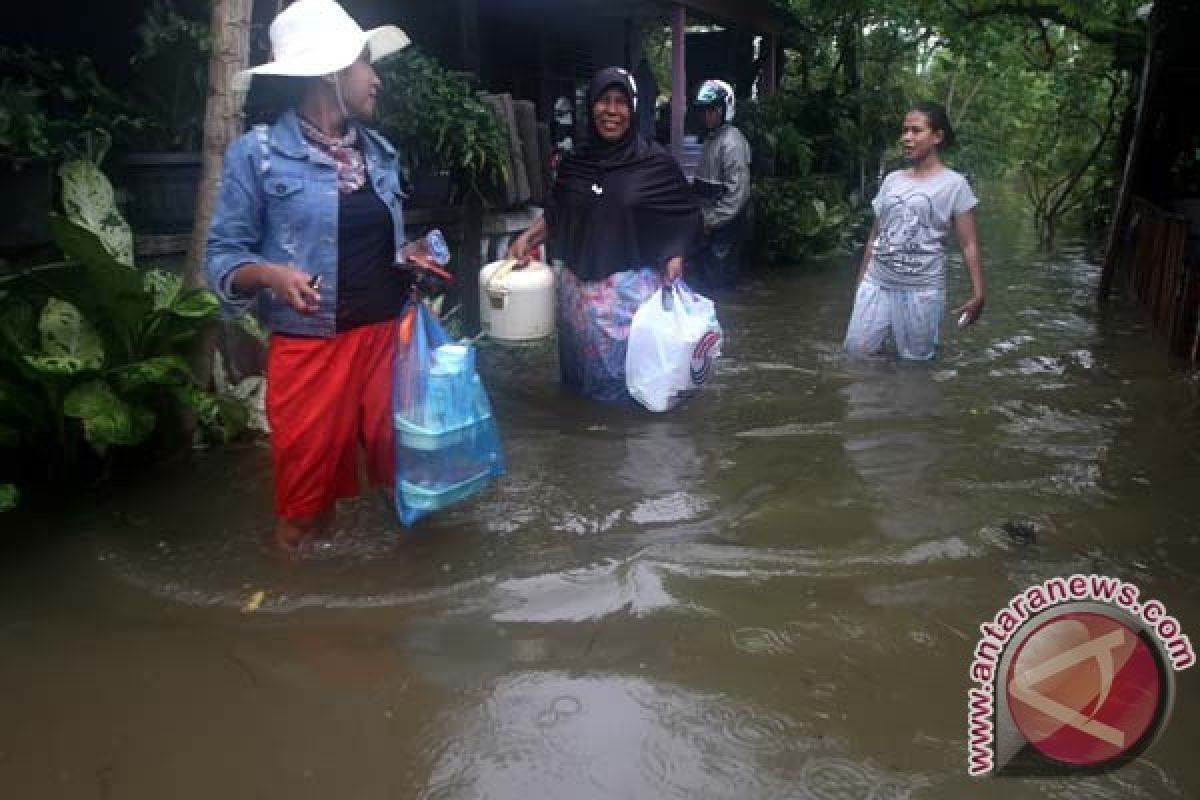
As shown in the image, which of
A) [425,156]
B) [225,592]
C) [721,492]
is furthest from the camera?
[425,156]

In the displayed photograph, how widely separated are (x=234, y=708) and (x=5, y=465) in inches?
79.8

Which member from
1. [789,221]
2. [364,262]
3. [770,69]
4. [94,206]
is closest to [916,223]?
[364,262]

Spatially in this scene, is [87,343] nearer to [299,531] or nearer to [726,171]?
[299,531]

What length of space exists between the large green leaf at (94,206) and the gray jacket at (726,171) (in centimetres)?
474

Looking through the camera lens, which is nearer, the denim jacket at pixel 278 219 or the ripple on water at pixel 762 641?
the ripple on water at pixel 762 641

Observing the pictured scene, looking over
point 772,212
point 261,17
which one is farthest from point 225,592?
point 772,212

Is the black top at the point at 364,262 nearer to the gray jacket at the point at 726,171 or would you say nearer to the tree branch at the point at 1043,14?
the gray jacket at the point at 726,171

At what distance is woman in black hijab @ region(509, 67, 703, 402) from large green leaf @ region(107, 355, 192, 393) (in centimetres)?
178

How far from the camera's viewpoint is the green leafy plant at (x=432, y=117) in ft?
18.8

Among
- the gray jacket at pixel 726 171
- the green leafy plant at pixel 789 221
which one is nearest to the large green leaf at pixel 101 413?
the gray jacket at pixel 726 171

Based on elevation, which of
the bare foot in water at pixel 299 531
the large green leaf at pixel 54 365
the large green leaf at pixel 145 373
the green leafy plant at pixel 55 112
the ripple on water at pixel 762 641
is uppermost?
the green leafy plant at pixel 55 112

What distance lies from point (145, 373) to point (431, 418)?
48.8 inches

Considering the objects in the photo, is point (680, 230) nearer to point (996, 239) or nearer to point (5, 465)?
point (5, 465)

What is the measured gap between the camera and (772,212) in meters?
10.9
